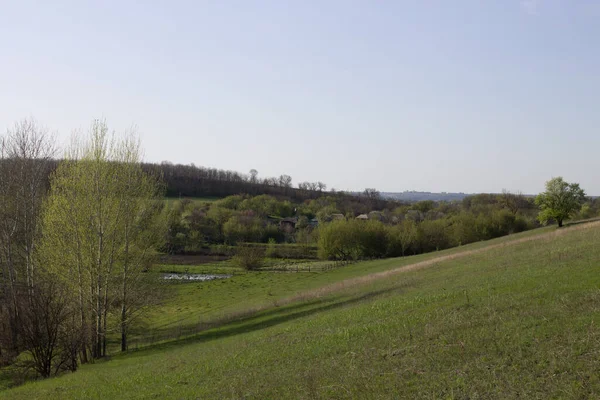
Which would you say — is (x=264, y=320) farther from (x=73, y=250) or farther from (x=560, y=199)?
(x=560, y=199)

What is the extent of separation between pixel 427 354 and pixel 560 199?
2072 inches

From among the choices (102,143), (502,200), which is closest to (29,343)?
(102,143)

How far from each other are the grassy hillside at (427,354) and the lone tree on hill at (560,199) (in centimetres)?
3691

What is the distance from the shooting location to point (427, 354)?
11.4m

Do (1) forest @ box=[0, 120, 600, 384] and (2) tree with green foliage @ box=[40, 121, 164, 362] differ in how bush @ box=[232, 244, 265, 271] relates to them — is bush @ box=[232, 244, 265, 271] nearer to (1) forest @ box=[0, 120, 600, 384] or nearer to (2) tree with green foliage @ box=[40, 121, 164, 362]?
(1) forest @ box=[0, 120, 600, 384]

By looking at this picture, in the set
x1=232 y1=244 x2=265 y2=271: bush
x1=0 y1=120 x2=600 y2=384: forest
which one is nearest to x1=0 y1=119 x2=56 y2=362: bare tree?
x1=0 y1=120 x2=600 y2=384: forest

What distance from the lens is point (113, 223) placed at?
26.7 metres

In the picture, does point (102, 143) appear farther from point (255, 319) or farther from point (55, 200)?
point (255, 319)

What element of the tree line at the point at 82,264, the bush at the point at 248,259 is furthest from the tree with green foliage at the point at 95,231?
the bush at the point at 248,259

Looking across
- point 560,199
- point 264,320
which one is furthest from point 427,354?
point 560,199

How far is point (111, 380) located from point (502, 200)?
11788 cm

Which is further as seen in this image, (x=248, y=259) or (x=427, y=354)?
(x=248, y=259)

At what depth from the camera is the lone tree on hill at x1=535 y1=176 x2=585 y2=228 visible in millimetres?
55906

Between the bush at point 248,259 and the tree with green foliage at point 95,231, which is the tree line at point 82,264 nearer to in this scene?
the tree with green foliage at point 95,231
